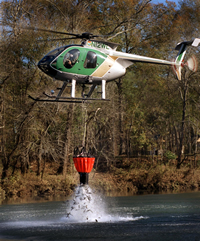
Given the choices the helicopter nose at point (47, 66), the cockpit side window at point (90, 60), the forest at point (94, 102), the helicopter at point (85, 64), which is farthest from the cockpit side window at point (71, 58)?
the forest at point (94, 102)

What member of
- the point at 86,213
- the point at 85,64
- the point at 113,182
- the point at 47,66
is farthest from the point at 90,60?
the point at 113,182

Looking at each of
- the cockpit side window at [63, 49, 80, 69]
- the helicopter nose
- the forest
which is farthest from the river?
the forest

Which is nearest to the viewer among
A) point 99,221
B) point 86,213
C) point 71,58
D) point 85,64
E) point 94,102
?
point 71,58

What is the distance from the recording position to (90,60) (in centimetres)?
1667

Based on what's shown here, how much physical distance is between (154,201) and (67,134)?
10.7 m

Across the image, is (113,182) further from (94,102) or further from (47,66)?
(47,66)

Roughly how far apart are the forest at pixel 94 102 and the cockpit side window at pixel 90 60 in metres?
11.5

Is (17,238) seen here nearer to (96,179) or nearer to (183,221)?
(183,221)

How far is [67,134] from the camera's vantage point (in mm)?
32031

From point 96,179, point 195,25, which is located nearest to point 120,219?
point 96,179

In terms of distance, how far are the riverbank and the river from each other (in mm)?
5862

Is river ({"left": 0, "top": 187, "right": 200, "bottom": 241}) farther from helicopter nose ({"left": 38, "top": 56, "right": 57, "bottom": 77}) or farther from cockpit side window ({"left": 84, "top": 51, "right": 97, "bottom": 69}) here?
cockpit side window ({"left": 84, "top": 51, "right": 97, "bottom": 69})

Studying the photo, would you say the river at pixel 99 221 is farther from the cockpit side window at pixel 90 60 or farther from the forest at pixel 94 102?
the forest at pixel 94 102

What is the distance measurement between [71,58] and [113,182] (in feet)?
63.4
